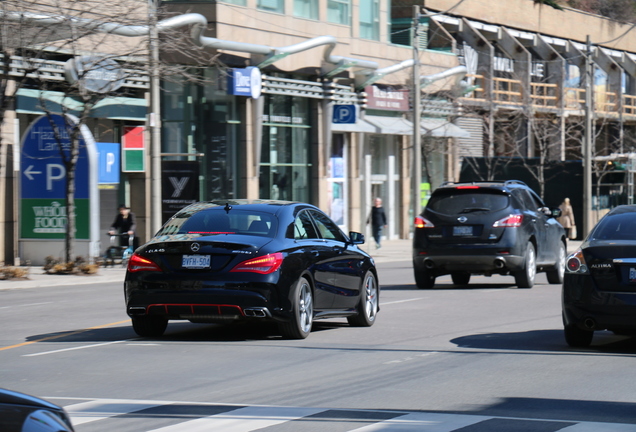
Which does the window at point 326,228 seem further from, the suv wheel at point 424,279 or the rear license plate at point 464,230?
the suv wheel at point 424,279

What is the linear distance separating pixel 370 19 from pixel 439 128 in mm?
5850

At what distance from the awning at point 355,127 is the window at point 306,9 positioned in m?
3.85

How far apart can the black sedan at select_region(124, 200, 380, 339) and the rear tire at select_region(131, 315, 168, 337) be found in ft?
0.04

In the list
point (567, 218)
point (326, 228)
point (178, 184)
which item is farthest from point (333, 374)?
point (567, 218)

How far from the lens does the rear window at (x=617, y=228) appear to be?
35.6 feet

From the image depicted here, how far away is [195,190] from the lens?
27719 mm

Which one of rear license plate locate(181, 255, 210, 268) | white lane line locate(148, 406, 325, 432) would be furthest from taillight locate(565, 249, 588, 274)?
white lane line locate(148, 406, 325, 432)

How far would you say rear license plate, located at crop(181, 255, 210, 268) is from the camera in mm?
11086

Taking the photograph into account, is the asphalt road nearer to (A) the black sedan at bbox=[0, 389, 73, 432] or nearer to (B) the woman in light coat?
(A) the black sedan at bbox=[0, 389, 73, 432]

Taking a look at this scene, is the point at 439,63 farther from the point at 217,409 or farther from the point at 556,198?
the point at 217,409

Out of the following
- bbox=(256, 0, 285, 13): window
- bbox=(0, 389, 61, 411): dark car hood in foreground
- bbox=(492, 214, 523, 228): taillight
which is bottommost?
bbox=(0, 389, 61, 411): dark car hood in foreground

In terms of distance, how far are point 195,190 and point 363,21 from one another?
1583cm

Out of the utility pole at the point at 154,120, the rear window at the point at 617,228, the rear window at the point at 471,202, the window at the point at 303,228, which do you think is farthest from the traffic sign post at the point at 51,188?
the rear window at the point at 617,228

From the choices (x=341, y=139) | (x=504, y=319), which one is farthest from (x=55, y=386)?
(x=341, y=139)
